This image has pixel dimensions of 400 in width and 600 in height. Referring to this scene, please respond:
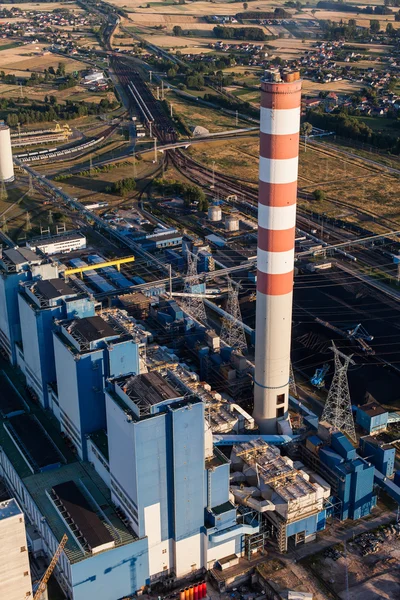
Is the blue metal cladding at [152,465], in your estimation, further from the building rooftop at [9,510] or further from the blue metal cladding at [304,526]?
the blue metal cladding at [304,526]

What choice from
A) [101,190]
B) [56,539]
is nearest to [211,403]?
[56,539]

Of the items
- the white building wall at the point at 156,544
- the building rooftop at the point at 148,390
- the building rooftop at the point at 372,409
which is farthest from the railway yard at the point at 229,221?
the building rooftop at the point at 148,390

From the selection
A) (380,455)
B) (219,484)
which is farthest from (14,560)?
(380,455)

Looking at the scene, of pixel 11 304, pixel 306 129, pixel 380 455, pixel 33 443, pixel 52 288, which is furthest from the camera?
pixel 306 129

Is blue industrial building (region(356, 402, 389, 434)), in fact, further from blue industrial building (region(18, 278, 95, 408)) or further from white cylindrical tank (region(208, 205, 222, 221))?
white cylindrical tank (region(208, 205, 222, 221))

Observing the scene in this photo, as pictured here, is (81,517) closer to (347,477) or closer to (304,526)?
(304,526)

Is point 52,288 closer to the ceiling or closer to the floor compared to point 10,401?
closer to the ceiling
